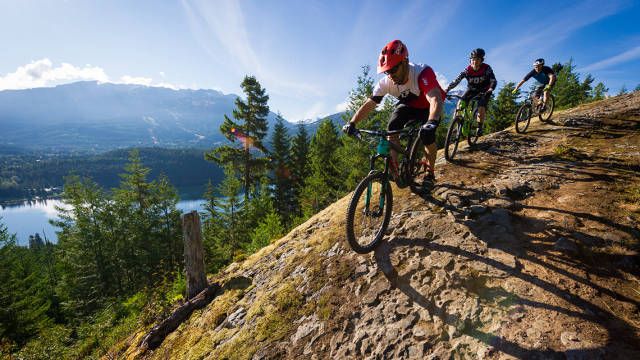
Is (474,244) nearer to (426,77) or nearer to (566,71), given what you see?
(426,77)

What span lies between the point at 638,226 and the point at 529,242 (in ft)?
4.76

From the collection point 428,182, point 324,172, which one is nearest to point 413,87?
point 428,182

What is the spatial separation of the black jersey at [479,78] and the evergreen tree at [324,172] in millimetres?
13781

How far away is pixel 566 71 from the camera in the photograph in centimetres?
2936

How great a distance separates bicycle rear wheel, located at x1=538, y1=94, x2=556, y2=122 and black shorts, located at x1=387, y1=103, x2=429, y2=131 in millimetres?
8804

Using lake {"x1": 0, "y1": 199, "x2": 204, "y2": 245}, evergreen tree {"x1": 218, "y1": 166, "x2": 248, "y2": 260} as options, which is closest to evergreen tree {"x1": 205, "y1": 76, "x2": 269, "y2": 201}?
evergreen tree {"x1": 218, "y1": 166, "x2": 248, "y2": 260}

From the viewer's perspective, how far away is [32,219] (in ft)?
539

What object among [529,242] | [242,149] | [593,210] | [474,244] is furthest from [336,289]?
[242,149]

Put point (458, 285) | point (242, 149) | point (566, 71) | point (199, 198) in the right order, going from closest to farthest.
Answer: point (458, 285)
point (242, 149)
point (566, 71)
point (199, 198)

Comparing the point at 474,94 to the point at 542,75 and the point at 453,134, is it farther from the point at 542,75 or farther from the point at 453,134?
the point at 542,75

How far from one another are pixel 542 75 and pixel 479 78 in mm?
4751

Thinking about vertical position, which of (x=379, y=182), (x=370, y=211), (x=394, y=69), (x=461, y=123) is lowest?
(x=370, y=211)

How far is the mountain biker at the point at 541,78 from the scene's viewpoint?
937 centimetres

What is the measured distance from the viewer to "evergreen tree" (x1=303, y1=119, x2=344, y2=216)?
71.8 feet
